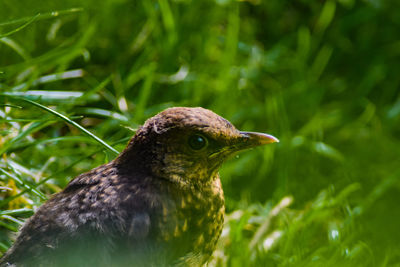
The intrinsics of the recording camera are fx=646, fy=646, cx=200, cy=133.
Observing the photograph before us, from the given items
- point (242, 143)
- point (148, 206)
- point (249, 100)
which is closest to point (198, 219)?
Answer: point (148, 206)

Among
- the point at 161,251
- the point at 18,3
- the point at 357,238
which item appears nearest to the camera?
the point at 161,251

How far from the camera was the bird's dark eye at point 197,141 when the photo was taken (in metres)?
2.48

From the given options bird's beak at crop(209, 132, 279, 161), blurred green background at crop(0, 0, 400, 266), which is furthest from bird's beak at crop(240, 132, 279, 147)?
blurred green background at crop(0, 0, 400, 266)

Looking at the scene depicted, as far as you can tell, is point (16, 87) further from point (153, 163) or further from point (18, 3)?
point (153, 163)

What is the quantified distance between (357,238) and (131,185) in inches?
52.8

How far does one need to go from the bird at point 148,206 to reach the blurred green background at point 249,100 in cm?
41

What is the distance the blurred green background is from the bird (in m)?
0.41

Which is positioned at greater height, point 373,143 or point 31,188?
point 31,188

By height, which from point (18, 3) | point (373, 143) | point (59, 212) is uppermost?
point (18, 3)

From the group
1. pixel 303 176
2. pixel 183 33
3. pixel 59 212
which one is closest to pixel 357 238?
pixel 303 176

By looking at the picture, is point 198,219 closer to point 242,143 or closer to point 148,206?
point 148,206

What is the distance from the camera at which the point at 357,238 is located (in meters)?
3.19

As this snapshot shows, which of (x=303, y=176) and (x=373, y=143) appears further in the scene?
(x=373, y=143)

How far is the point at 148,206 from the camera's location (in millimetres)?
2363
